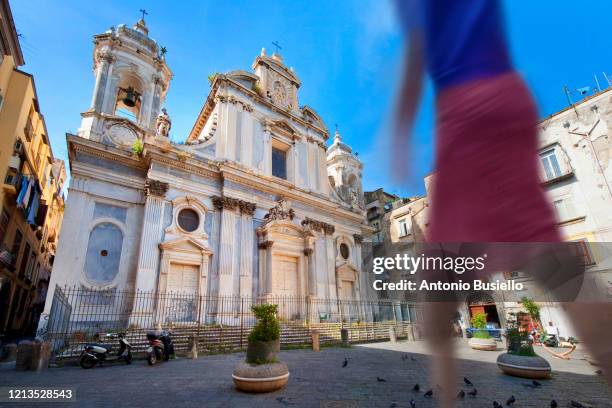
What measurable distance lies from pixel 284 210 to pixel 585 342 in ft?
50.4

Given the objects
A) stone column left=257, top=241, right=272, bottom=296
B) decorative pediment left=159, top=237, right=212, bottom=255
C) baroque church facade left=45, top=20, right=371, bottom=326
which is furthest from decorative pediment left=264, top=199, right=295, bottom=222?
decorative pediment left=159, top=237, right=212, bottom=255

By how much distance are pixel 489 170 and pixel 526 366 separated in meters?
6.16

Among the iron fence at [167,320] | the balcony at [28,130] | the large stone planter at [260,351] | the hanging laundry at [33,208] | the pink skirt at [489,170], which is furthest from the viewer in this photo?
the hanging laundry at [33,208]

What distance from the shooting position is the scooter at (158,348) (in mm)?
7629

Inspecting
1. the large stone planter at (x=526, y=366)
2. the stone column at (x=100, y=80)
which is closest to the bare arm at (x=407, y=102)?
the large stone planter at (x=526, y=366)

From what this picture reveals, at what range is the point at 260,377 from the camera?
15.6ft

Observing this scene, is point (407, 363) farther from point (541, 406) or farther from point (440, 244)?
point (440, 244)

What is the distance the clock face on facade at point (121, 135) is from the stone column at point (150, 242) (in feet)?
9.22

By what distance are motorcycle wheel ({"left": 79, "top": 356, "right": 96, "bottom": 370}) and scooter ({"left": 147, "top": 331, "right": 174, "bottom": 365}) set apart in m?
1.19

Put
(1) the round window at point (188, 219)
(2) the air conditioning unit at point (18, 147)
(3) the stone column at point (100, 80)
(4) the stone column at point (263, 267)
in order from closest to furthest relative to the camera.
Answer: (1) the round window at point (188, 219) → (2) the air conditioning unit at point (18, 147) → (3) the stone column at point (100, 80) → (4) the stone column at point (263, 267)

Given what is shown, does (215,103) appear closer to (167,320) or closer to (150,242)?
(150,242)

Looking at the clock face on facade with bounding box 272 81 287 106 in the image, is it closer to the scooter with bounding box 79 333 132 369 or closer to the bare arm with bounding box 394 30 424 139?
the scooter with bounding box 79 333 132 369

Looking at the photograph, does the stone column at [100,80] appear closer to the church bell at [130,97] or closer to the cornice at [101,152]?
the church bell at [130,97]

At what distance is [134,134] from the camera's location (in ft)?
48.3
